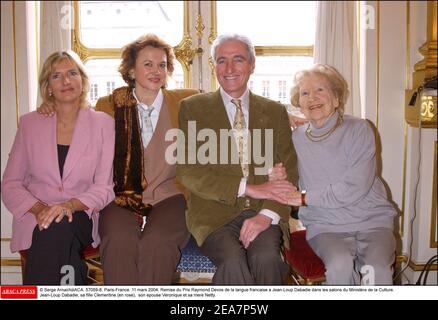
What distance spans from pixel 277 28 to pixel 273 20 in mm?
45

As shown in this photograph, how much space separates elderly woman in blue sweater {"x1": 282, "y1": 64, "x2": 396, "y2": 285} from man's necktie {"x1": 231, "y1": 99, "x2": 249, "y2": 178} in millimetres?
183

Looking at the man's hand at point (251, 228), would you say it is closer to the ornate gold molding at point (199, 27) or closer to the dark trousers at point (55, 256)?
the dark trousers at point (55, 256)

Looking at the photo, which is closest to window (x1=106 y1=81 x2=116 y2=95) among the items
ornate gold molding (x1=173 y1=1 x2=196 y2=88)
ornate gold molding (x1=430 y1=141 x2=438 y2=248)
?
ornate gold molding (x1=173 y1=1 x2=196 y2=88)

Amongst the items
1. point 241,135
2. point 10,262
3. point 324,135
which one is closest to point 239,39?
point 241,135

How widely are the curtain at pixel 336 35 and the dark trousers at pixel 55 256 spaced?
4.51 feet

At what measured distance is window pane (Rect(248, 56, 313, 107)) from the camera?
7.42ft

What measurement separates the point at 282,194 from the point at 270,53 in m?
1.01

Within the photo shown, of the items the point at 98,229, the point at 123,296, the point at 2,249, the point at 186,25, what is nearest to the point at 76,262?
the point at 98,229

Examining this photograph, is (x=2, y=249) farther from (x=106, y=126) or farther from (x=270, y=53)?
(x=270, y=53)

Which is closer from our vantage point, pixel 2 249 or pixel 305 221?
pixel 305 221

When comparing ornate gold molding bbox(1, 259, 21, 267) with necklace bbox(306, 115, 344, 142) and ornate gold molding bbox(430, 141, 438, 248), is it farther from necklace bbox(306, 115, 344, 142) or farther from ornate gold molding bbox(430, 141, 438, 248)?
ornate gold molding bbox(430, 141, 438, 248)

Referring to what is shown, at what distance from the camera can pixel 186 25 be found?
235 centimetres

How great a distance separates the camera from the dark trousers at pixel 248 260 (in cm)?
146

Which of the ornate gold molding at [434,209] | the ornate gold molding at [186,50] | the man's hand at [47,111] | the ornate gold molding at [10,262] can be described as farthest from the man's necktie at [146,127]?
the ornate gold molding at [434,209]
